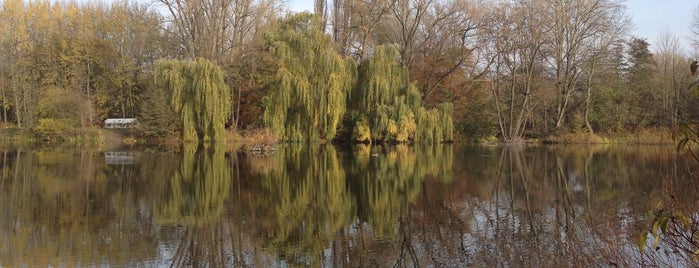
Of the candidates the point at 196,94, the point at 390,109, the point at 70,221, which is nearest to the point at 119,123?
the point at 196,94

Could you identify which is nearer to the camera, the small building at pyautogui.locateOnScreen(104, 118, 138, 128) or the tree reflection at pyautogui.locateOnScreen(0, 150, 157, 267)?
the tree reflection at pyautogui.locateOnScreen(0, 150, 157, 267)

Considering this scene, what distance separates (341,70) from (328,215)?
21149mm

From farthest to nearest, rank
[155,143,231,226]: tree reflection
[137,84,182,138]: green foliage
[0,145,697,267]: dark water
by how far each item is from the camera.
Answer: [137,84,182,138]: green foliage < [155,143,231,226]: tree reflection < [0,145,697,267]: dark water

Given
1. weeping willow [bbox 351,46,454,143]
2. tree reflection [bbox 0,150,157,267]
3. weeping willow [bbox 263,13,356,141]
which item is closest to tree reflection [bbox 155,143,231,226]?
tree reflection [bbox 0,150,157,267]

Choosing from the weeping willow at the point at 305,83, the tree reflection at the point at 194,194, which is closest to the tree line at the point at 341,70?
the weeping willow at the point at 305,83

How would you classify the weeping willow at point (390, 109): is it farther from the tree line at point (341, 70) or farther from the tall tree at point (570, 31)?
the tall tree at point (570, 31)

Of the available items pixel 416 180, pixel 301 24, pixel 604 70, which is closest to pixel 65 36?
pixel 301 24

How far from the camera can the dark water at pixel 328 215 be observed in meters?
6.16

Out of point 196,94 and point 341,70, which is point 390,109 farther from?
point 196,94

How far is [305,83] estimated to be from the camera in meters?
28.9

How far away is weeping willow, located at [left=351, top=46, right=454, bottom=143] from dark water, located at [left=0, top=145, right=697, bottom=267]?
547 inches

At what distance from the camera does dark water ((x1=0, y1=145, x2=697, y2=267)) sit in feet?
20.2

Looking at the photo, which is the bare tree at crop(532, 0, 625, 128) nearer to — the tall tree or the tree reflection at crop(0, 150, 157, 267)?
the tall tree

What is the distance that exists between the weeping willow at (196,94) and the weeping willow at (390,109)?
719 centimetres
